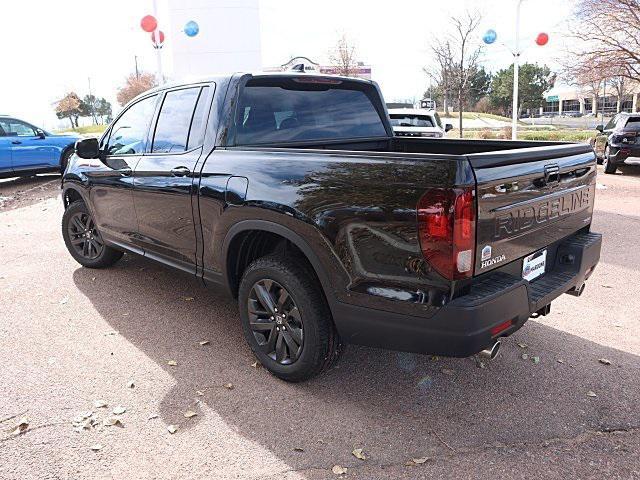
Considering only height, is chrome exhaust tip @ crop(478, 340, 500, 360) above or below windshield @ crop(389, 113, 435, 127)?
below

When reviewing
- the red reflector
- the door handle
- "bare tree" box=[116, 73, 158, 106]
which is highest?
"bare tree" box=[116, 73, 158, 106]

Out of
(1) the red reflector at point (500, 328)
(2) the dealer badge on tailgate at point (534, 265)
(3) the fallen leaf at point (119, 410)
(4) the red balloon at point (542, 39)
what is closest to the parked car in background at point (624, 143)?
(4) the red balloon at point (542, 39)

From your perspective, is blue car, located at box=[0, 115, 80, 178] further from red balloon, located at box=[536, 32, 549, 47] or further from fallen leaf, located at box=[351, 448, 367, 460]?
red balloon, located at box=[536, 32, 549, 47]

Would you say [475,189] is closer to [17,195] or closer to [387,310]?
[387,310]

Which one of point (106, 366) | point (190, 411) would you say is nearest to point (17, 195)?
point (106, 366)

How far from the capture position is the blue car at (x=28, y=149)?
1234cm

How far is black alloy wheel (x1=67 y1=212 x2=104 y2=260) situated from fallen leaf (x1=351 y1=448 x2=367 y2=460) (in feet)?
12.4

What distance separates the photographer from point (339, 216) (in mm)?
2695

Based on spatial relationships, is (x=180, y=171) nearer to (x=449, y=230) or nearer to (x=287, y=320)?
(x=287, y=320)

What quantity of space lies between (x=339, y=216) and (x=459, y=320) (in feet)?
2.53

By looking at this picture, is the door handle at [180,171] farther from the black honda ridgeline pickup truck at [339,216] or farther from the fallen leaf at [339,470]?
the fallen leaf at [339,470]

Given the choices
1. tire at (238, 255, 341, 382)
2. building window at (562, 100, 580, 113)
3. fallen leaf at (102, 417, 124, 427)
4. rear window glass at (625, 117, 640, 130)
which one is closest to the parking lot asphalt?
fallen leaf at (102, 417, 124, 427)

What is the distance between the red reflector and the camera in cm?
Result: 253

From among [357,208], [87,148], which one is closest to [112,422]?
[357,208]
